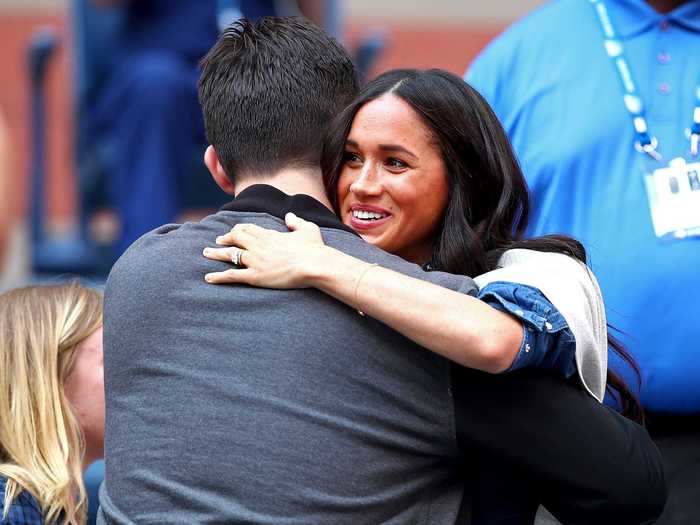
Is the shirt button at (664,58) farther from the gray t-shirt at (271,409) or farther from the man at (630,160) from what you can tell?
the gray t-shirt at (271,409)

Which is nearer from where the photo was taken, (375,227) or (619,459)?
(619,459)

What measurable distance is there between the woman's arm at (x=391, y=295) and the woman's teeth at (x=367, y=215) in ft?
0.97

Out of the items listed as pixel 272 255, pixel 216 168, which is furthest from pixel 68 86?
pixel 272 255

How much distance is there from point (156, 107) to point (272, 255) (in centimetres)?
243

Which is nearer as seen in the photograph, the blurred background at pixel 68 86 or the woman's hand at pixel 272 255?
the woman's hand at pixel 272 255

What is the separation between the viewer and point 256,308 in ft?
6.07

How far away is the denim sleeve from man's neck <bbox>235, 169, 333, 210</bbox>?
1.14ft

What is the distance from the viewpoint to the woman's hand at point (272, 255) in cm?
183

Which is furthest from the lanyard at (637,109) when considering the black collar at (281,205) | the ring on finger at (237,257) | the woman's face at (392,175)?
the ring on finger at (237,257)

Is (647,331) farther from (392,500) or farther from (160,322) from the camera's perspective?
(160,322)

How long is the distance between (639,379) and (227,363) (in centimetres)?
Answer: 89

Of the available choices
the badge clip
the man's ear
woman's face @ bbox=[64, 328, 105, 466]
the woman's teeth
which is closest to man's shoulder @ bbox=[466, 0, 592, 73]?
the badge clip

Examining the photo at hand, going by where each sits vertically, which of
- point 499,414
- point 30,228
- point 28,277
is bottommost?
point 28,277

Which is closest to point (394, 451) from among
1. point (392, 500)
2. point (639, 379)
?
point (392, 500)
